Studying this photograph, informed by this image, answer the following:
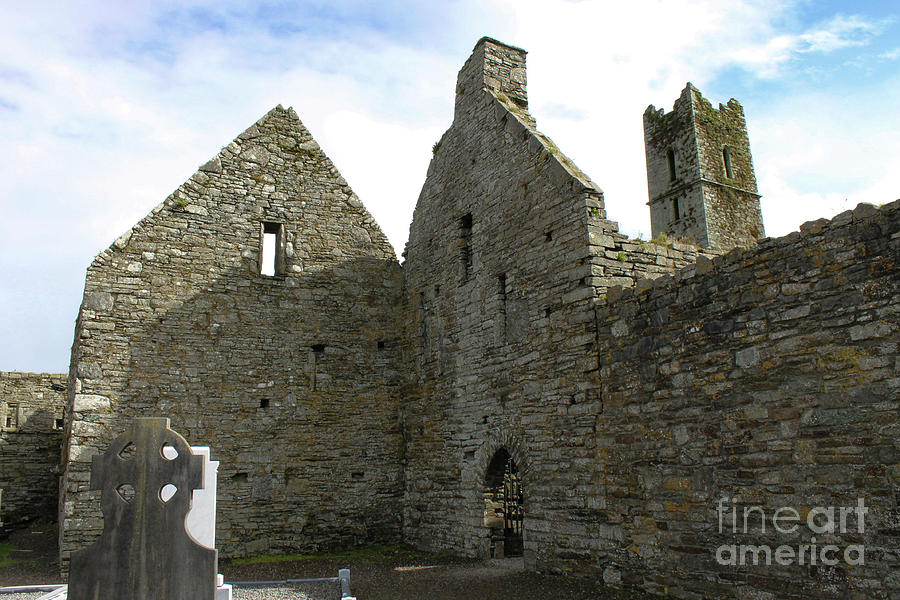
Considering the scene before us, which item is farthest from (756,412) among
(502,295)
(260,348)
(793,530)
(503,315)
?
(260,348)

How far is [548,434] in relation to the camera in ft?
29.6

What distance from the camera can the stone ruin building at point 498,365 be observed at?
6.02 meters

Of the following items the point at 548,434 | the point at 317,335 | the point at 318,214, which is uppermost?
the point at 318,214

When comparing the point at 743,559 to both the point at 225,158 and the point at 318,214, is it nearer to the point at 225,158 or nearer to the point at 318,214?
the point at 318,214

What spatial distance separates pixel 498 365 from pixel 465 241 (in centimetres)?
258

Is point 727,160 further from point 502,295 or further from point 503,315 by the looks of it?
point 503,315

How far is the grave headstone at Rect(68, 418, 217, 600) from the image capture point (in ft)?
16.1

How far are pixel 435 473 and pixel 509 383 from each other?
2683 millimetres

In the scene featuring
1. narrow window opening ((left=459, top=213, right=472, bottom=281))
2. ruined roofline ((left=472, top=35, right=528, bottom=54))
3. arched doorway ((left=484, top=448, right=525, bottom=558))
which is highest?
ruined roofline ((left=472, top=35, right=528, bottom=54))

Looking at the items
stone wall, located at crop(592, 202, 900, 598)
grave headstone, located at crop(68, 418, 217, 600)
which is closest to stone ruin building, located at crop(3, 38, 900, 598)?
stone wall, located at crop(592, 202, 900, 598)

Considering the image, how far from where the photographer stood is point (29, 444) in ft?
51.7

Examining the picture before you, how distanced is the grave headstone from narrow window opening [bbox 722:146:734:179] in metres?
20.8

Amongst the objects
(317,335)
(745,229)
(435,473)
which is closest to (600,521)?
(435,473)

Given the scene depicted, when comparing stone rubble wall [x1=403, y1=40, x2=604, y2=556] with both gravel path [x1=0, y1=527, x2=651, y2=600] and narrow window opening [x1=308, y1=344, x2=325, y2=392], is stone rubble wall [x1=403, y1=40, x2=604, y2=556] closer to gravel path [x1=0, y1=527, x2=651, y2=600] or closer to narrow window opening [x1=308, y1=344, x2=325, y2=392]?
gravel path [x1=0, y1=527, x2=651, y2=600]
